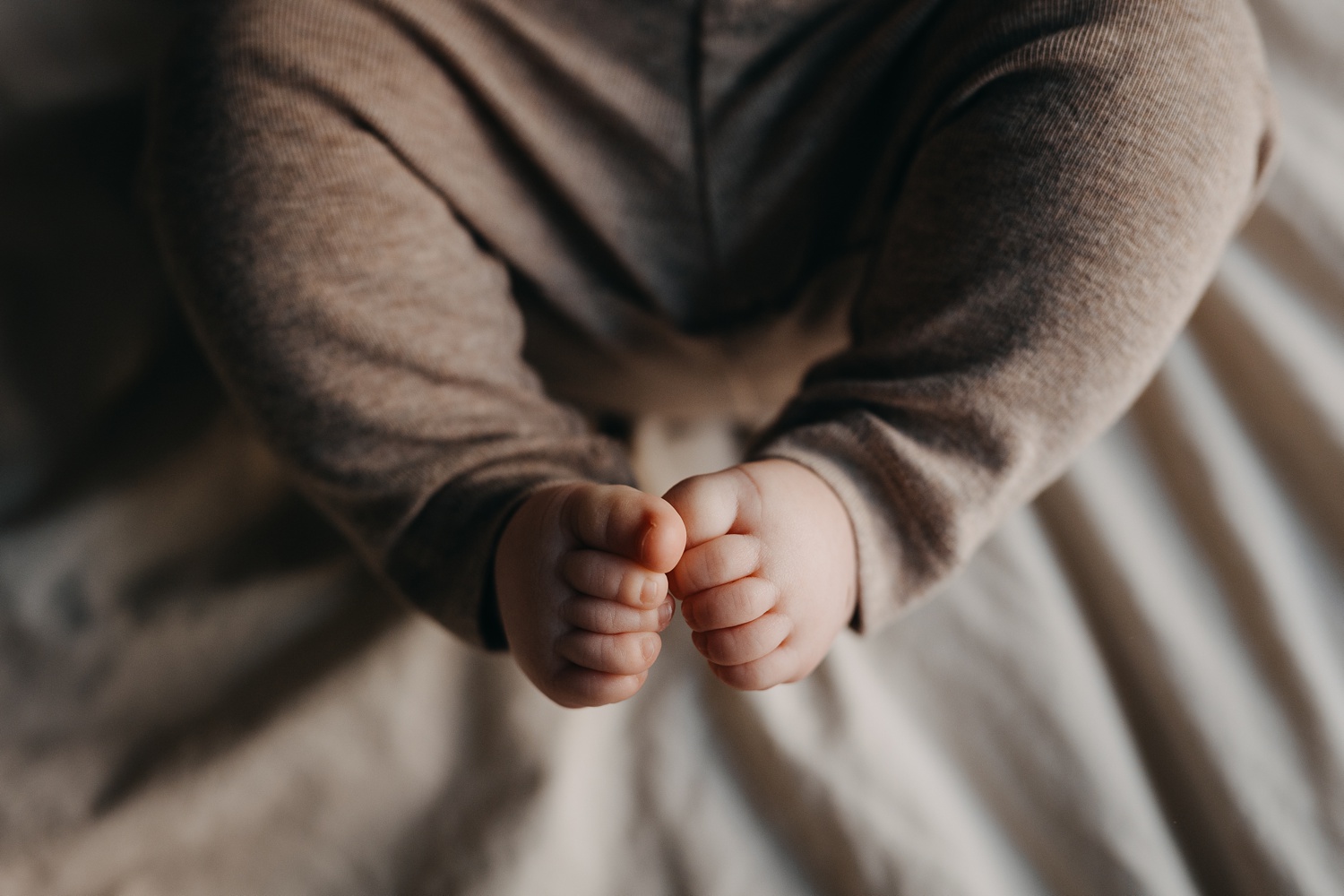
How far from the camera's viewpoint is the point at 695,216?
480 mm

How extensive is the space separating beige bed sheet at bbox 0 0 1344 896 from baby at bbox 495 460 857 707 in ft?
0.37

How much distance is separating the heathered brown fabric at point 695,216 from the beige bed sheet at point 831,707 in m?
0.09

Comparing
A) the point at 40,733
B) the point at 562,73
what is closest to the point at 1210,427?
the point at 562,73

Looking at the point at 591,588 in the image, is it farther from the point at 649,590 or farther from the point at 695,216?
the point at 695,216

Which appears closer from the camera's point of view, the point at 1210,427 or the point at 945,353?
the point at 945,353

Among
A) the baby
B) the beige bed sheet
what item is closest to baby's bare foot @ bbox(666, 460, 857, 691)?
the baby

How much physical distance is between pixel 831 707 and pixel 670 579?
0.58 ft

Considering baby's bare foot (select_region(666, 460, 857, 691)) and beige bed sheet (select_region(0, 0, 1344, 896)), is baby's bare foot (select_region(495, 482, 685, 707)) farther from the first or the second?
beige bed sheet (select_region(0, 0, 1344, 896))

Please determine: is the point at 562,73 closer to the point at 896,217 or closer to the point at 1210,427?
the point at 896,217

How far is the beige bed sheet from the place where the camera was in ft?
1.35

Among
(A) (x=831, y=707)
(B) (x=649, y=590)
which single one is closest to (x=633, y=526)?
(B) (x=649, y=590)

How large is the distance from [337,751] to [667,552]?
26 centimetres

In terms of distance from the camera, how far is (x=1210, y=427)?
20.0 inches

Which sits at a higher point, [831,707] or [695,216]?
[695,216]
